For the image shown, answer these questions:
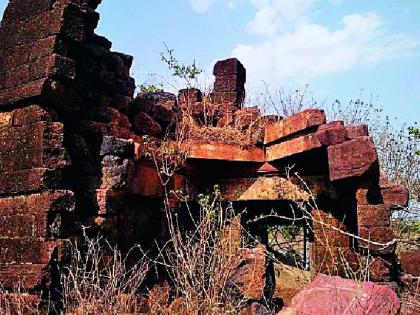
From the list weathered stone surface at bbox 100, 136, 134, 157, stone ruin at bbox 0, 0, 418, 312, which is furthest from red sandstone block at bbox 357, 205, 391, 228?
weathered stone surface at bbox 100, 136, 134, 157

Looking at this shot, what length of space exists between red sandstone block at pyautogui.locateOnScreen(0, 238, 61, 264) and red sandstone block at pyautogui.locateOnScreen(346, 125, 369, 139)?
4149 millimetres

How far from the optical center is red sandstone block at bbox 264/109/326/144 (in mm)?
7090

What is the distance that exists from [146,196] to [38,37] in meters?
2.57

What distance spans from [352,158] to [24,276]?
4375mm

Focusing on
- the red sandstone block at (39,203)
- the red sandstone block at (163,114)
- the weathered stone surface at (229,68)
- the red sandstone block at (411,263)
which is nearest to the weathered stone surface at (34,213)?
the red sandstone block at (39,203)

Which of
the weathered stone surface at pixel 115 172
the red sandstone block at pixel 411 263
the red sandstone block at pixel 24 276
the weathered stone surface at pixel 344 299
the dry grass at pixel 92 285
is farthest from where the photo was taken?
the red sandstone block at pixel 411 263

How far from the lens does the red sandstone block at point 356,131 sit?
22.7 feet

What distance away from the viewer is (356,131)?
695 cm

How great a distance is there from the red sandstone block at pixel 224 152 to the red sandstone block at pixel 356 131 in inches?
60.7

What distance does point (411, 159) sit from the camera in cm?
1600

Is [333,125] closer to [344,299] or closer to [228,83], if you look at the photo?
[228,83]

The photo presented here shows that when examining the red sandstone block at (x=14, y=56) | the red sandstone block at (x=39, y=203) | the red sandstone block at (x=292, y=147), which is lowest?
the red sandstone block at (x=39, y=203)

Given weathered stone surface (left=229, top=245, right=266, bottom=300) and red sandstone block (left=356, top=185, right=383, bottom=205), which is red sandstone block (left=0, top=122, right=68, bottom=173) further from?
red sandstone block (left=356, top=185, right=383, bottom=205)

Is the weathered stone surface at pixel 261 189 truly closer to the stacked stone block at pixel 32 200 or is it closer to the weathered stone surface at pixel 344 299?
the stacked stone block at pixel 32 200
